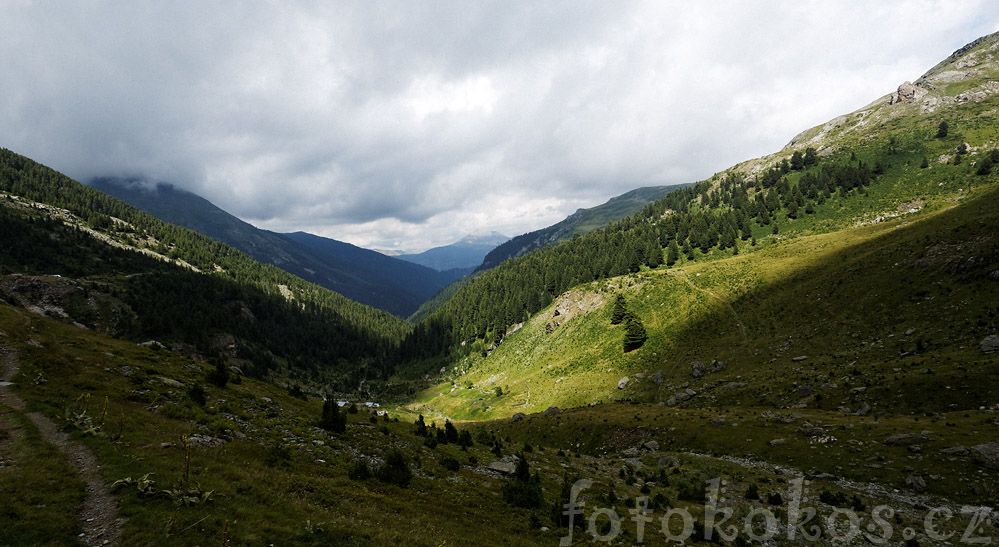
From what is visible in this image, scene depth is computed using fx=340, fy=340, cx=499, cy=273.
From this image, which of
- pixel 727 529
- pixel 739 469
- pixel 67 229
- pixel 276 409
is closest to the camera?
pixel 727 529

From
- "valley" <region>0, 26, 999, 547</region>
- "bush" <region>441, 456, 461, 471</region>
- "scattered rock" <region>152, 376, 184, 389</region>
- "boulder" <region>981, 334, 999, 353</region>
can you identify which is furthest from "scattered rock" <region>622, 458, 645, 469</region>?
"scattered rock" <region>152, 376, 184, 389</region>

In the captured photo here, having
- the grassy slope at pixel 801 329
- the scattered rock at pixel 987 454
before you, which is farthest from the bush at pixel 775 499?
the grassy slope at pixel 801 329

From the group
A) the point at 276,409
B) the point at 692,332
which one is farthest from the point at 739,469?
the point at 692,332

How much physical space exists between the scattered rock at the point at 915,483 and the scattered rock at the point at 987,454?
10.00 feet

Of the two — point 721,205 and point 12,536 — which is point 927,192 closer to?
point 721,205

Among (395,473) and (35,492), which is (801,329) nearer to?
(395,473)

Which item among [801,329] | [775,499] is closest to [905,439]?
[775,499]

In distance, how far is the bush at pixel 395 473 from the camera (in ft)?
53.8

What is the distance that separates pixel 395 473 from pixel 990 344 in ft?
164

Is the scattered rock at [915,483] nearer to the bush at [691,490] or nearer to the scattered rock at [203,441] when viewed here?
the bush at [691,490]

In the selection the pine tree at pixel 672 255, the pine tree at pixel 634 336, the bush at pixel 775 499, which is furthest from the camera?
the pine tree at pixel 672 255

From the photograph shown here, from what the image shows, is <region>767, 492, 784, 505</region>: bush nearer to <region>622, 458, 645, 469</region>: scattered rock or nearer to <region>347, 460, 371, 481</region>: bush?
<region>622, 458, 645, 469</region>: scattered rock

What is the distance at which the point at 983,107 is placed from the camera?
5640 inches

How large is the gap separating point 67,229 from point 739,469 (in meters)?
235
